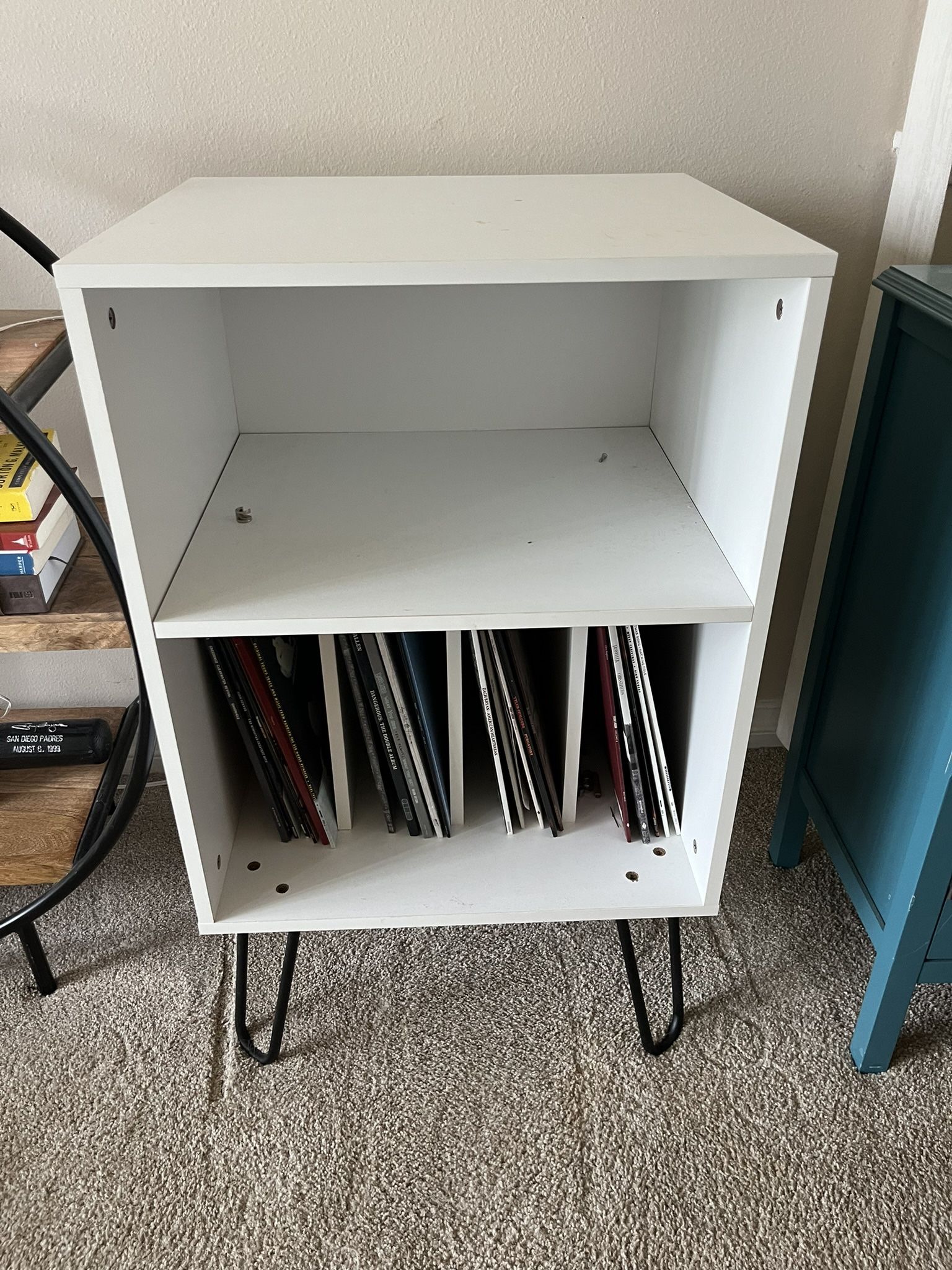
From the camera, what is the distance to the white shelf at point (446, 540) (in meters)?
0.83

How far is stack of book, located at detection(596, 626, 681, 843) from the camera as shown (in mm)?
996

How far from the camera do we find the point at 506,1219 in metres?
0.97

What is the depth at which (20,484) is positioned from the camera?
0.97 metres

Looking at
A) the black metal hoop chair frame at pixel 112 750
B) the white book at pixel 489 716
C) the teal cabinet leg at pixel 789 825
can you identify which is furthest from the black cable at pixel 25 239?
the teal cabinet leg at pixel 789 825

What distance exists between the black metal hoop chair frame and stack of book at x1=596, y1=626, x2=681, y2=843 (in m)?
0.47

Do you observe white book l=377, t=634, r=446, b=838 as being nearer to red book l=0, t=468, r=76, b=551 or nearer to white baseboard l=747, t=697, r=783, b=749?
red book l=0, t=468, r=76, b=551

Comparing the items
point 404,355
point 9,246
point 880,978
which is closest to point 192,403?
point 404,355

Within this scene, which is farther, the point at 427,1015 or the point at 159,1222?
the point at 427,1015

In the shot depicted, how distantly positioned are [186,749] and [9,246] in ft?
2.23

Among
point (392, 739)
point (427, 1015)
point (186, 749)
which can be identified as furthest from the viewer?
point (427, 1015)

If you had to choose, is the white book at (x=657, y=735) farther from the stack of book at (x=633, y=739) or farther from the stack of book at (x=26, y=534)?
the stack of book at (x=26, y=534)

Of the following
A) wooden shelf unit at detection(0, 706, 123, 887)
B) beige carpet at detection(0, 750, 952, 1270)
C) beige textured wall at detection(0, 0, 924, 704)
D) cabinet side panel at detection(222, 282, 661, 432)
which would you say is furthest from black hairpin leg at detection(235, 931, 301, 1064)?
beige textured wall at detection(0, 0, 924, 704)

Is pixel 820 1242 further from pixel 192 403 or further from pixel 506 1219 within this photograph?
pixel 192 403

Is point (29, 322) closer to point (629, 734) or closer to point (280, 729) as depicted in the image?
point (280, 729)
